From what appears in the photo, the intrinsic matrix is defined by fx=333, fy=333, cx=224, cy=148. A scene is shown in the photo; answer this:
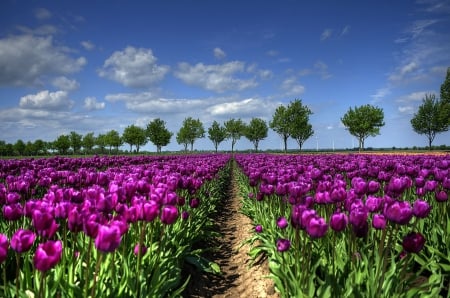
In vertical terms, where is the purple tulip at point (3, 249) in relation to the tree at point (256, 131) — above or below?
below

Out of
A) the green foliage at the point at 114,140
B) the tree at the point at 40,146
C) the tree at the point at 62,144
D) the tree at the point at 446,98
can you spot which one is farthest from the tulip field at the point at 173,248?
the tree at the point at 40,146

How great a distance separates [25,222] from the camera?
537cm

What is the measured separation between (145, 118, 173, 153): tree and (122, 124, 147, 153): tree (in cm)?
488

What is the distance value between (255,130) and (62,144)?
7150cm

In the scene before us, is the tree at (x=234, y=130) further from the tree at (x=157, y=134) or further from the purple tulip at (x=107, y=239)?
the purple tulip at (x=107, y=239)

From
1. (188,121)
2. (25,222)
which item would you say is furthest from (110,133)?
(25,222)

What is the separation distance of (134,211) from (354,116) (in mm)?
72645

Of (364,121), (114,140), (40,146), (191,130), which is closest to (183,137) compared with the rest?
(191,130)

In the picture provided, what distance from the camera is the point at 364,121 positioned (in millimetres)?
68750

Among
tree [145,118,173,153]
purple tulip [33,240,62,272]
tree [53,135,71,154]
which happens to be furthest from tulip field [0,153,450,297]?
tree [53,135,71,154]

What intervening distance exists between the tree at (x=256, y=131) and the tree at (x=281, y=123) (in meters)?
19.3

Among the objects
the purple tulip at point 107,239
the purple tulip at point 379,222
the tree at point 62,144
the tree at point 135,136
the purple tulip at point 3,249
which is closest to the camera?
the purple tulip at point 3,249

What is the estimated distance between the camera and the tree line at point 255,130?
68.1 meters

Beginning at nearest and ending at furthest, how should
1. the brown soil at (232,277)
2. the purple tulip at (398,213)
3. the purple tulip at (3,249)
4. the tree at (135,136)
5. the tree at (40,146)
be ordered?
the purple tulip at (3,249) → the purple tulip at (398,213) → the brown soil at (232,277) → the tree at (135,136) → the tree at (40,146)
